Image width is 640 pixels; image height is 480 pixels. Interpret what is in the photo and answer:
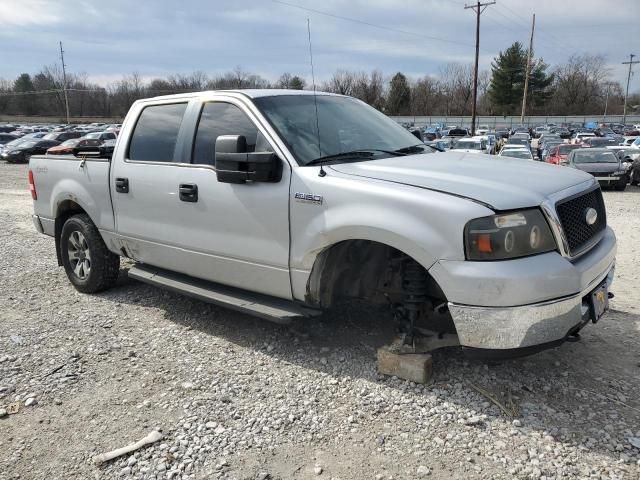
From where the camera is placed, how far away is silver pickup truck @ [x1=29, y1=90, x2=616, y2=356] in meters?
2.96

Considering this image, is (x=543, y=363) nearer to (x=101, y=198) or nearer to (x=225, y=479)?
(x=225, y=479)

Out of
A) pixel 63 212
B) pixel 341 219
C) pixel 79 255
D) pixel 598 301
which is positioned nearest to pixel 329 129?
pixel 341 219

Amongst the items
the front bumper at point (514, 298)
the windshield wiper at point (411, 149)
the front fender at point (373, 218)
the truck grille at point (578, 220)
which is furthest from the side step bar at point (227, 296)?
the truck grille at point (578, 220)

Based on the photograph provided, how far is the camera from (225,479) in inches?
108

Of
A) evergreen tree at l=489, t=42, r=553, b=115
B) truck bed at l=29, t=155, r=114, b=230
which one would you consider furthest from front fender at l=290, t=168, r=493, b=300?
evergreen tree at l=489, t=42, r=553, b=115

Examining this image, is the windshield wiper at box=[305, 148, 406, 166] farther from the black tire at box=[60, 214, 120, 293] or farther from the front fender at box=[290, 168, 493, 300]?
the black tire at box=[60, 214, 120, 293]

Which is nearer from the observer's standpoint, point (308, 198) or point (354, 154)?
point (308, 198)

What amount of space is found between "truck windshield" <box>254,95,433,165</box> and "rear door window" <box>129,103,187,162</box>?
90 centimetres

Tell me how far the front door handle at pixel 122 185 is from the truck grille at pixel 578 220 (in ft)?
11.4

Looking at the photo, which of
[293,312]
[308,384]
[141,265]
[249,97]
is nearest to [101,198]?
[141,265]

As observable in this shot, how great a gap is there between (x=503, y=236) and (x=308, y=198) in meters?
1.24

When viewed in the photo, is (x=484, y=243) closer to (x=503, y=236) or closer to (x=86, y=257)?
(x=503, y=236)

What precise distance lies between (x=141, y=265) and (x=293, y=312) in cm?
200

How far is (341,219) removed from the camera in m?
3.36
